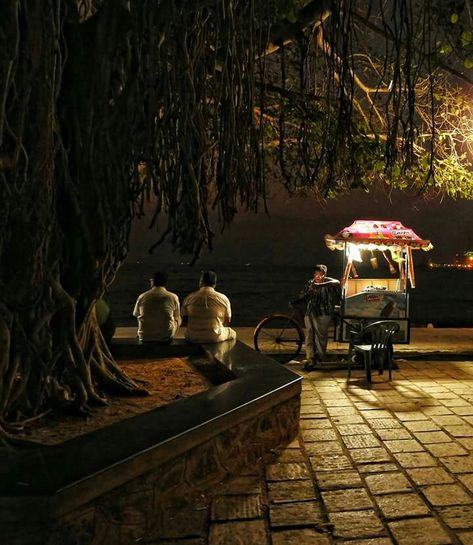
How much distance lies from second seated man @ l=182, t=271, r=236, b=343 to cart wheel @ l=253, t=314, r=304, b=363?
8.14 feet

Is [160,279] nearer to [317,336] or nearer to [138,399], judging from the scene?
[138,399]

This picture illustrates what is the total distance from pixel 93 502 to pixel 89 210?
233cm

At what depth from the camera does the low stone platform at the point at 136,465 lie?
2637 mm

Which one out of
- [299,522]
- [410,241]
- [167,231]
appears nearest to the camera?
[299,522]

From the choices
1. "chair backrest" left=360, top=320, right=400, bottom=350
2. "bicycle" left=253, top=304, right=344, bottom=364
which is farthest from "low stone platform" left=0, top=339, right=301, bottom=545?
"bicycle" left=253, top=304, right=344, bottom=364

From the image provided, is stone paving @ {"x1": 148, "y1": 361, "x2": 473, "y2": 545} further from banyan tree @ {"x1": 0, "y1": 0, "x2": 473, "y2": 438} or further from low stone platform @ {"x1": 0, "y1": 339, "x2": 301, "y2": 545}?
banyan tree @ {"x1": 0, "y1": 0, "x2": 473, "y2": 438}

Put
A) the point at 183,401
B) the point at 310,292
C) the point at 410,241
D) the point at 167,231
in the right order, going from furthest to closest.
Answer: the point at 410,241
the point at 310,292
the point at 183,401
the point at 167,231

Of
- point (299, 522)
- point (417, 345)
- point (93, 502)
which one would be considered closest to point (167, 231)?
point (93, 502)

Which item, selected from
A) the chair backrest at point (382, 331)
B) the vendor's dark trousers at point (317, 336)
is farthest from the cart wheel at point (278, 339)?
the chair backrest at point (382, 331)

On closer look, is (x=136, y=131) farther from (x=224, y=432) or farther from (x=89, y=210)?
(x=224, y=432)

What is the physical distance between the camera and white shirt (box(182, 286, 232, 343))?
7.55 meters

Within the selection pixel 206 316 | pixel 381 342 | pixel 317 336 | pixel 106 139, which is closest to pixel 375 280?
pixel 317 336

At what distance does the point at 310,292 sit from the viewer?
9.27m

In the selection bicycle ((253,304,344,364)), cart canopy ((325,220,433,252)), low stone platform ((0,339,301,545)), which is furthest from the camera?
cart canopy ((325,220,433,252))
